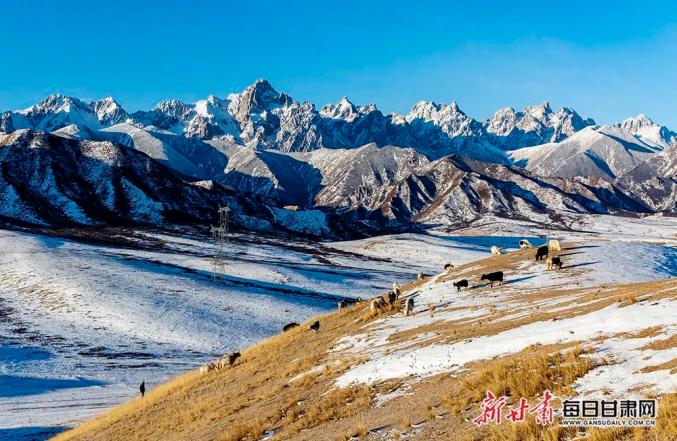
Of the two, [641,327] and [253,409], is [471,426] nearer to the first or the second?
[641,327]

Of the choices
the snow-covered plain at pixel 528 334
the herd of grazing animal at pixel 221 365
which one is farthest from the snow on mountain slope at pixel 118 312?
the snow-covered plain at pixel 528 334

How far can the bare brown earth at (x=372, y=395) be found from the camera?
12.8m

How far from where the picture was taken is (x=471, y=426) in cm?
1216

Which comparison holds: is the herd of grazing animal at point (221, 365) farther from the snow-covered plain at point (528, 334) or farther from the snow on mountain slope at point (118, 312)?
the snow on mountain slope at point (118, 312)

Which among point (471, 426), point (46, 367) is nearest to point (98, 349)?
→ point (46, 367)

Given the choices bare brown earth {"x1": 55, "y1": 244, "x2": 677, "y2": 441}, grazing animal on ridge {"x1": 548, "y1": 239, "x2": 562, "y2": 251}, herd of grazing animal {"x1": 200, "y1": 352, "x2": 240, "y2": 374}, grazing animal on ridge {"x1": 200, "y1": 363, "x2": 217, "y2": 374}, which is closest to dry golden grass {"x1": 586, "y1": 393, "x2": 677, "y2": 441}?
bare brown earth {"x1": 55, "y1": 244, "x2": 677, "y2": 441}

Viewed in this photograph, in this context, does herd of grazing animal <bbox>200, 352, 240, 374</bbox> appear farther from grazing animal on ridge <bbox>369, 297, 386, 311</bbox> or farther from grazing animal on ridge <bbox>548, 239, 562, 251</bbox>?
grazing animal on ridge <bbox>548, 239, 562, 251</bbox>

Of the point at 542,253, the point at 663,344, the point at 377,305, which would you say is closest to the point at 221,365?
the point at 377,305

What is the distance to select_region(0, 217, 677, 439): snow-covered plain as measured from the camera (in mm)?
24881

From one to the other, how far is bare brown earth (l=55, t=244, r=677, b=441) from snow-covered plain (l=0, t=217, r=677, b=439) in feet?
3.89

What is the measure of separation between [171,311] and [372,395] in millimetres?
66240

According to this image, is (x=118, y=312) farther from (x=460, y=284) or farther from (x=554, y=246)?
(x=554, y=246)

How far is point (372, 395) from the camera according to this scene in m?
17.0

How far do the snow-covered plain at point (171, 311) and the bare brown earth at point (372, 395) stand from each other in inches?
46.7
